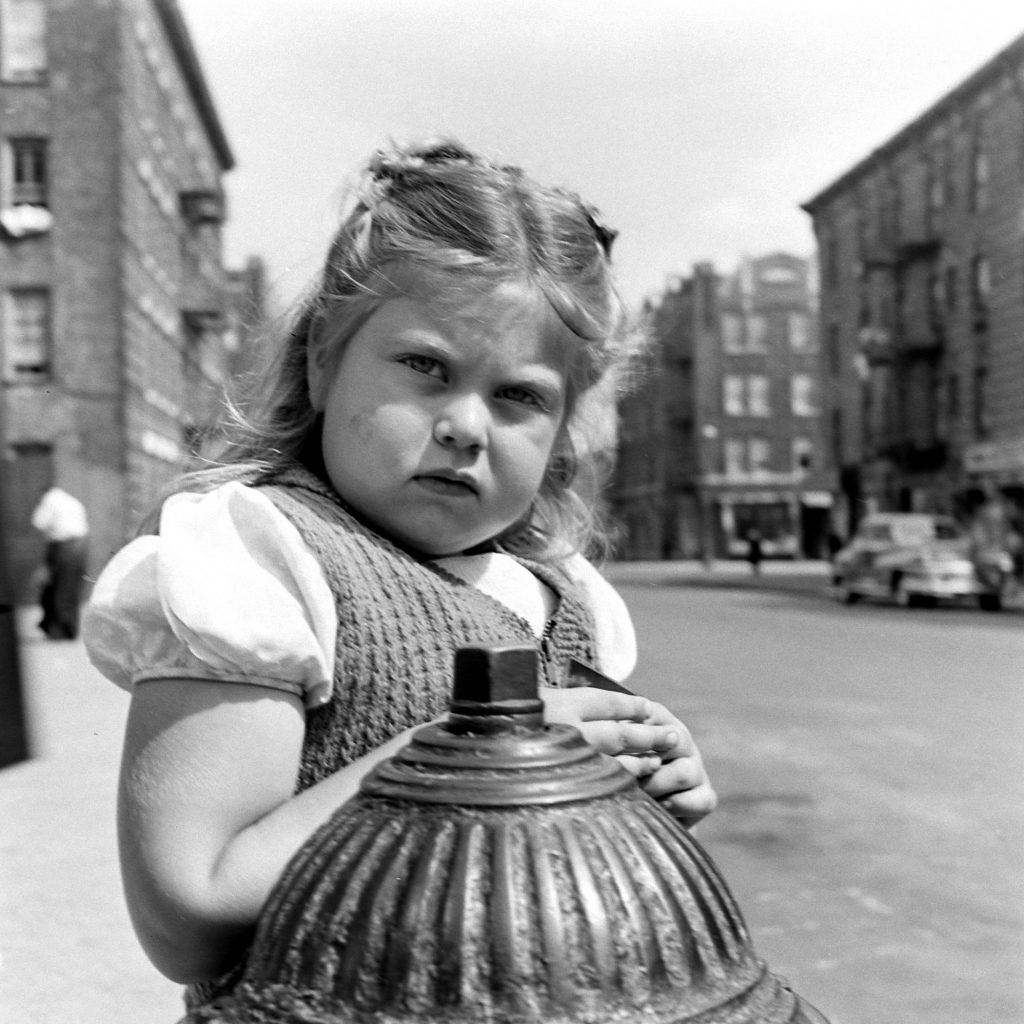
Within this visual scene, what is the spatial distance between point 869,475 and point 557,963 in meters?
42.0

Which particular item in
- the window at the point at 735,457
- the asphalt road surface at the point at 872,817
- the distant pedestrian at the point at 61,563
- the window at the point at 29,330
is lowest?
the asphalt road surface at the point at 872,817

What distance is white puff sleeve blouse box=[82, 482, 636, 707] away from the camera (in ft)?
3.58

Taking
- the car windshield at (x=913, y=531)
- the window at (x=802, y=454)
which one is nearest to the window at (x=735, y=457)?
the window at (x=802, y=454)

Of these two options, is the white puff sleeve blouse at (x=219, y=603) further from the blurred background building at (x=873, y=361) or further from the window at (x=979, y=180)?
the window at (x=979, y=180)

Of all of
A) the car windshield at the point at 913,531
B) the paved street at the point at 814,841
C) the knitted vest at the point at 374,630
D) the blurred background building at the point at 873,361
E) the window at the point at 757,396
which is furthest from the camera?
the window at the point at 757,396

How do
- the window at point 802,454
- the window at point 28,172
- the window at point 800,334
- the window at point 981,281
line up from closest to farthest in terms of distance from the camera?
the window at point 28,172 < the window at point 981,281 < the window at point 800,334 < the window at point 802,454

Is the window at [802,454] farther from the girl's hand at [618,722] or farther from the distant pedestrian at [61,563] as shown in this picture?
the girl's hand at [618,722]

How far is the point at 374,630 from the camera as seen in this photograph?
1189 mm

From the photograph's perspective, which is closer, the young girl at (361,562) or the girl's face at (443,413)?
the young girl at (361,562)

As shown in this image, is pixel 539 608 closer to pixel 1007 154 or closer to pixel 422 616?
pixel 422 616

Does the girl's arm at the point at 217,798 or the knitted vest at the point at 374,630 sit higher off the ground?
the knitted vest at the point at 374,630

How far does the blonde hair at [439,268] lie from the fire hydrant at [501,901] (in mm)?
497

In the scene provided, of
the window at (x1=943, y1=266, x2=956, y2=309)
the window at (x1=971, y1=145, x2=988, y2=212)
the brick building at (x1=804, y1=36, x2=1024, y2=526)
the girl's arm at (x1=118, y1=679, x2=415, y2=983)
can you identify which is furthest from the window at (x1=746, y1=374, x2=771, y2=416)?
the girl's arm at (x1=118, y1=679, x2=415, y2=983)

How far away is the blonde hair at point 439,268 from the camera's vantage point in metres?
1.27
